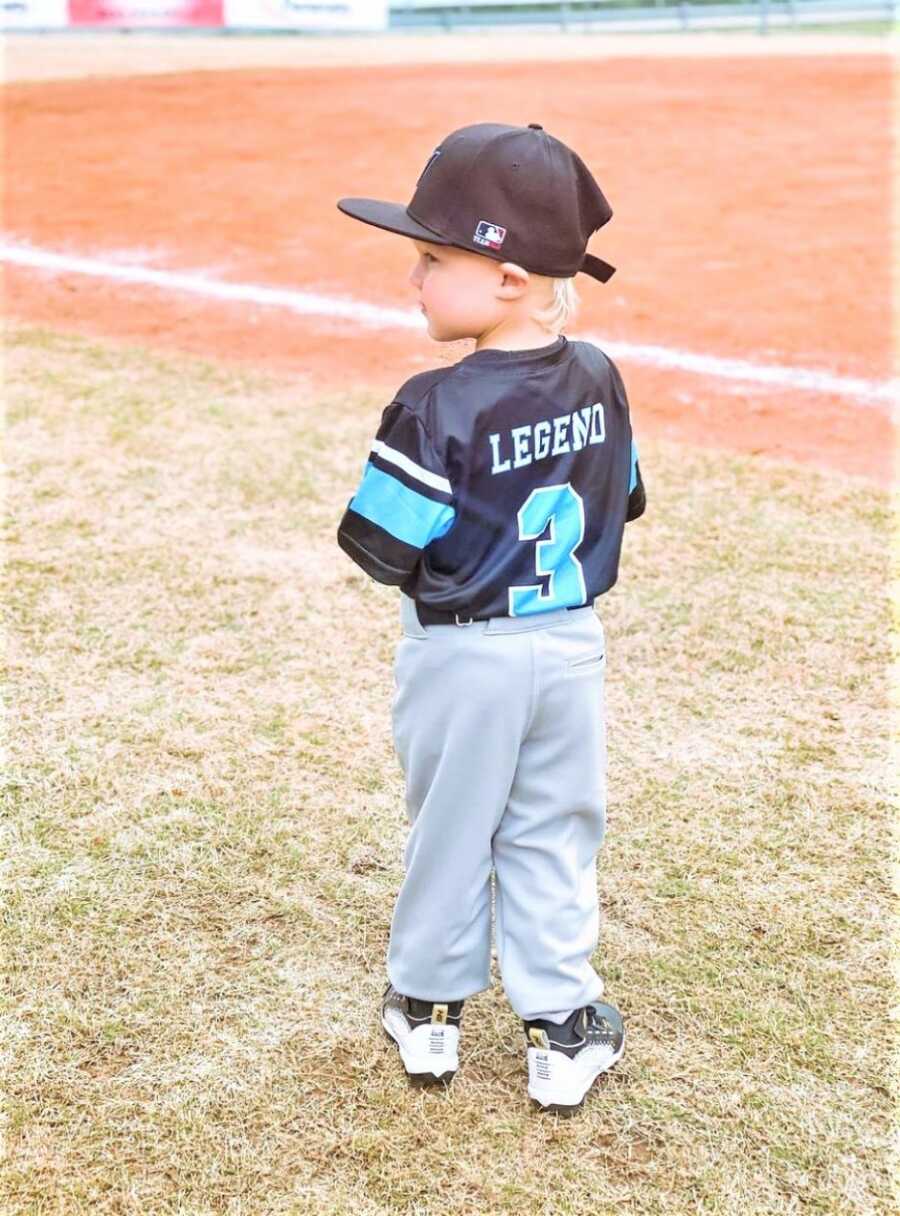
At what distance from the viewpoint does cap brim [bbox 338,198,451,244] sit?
2143 mm

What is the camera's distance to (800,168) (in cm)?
1083

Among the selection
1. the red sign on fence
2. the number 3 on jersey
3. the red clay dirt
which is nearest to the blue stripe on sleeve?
the number 3 on jersey

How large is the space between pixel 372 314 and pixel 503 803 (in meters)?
5.33

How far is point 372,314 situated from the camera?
7305mm

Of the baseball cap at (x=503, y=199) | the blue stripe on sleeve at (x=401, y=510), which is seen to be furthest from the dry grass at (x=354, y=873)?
the baseball cap at (x=503, y=199)

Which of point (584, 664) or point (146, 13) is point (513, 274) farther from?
point (146, 13)

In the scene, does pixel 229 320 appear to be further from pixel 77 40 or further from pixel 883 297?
pixel 77 40

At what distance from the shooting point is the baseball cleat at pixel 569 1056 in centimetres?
238

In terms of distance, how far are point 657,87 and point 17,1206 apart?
15.7 metres

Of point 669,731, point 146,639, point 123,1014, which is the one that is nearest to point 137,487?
point 146,639

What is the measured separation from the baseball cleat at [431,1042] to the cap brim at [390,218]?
1.25 meters

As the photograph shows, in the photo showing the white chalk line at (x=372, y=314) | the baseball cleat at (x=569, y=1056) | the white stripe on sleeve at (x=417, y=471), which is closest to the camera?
the white stripe on sleeve at (x=417, y=471)

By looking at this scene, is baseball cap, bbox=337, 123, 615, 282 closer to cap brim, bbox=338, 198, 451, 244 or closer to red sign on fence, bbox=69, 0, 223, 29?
cap brim, bbox=338, 198, 451, 244

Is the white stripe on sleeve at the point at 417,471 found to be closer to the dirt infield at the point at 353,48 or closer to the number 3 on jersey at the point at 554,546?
the number 3 on jersey at the point at 554,546
